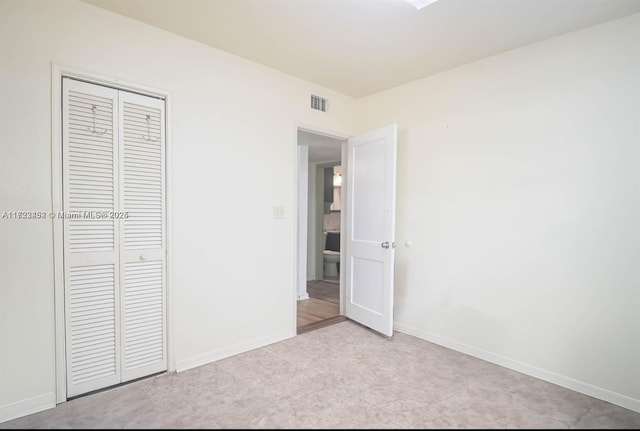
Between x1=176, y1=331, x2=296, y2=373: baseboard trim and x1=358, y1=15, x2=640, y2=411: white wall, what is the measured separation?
130cm

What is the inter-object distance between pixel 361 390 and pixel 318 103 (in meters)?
2.61

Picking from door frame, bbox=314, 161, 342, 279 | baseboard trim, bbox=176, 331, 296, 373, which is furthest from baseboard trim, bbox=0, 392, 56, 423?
door frame, bbox=314, 161, 342, 279

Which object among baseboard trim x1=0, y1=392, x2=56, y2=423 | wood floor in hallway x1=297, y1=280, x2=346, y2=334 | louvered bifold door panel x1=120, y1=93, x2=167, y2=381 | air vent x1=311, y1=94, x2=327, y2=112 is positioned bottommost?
wood floor in hallway x1=297, y1=280, x2=346, y2=334

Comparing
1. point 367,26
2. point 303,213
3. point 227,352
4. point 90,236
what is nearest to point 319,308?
point 303,213

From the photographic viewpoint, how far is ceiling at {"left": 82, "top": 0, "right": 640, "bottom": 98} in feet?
6.57

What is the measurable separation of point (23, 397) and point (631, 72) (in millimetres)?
4113

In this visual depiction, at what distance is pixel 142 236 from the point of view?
228cm

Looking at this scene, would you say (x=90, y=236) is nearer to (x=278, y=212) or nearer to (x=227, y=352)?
(x=227, y=352)

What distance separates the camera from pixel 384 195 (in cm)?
313

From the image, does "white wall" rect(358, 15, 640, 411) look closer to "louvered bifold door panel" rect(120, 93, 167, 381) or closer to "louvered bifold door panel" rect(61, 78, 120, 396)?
"louvered bifold door panel" rect(120, 93, 167, 381)

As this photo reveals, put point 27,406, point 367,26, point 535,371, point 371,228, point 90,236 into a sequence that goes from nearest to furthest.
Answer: point 27,406 → point 90,236 → point 367,26 → point 535,371 → point 371,228

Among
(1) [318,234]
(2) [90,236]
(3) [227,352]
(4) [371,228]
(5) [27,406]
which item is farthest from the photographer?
(1) [318,234]

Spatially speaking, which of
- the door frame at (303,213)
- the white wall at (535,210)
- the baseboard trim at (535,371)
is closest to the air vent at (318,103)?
the door frame at (303,213)

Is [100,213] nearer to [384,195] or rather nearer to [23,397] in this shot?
[23,397]
